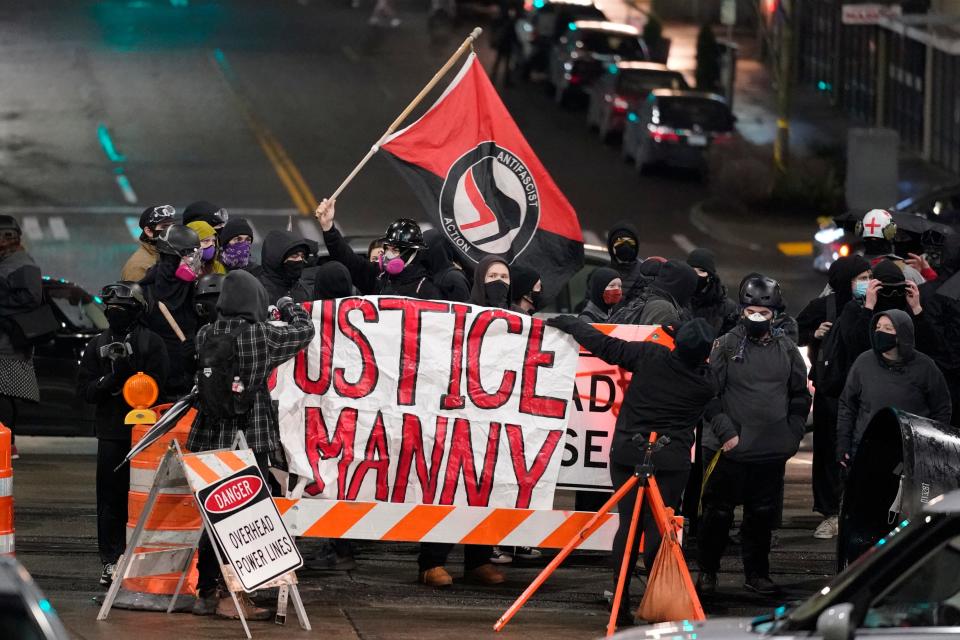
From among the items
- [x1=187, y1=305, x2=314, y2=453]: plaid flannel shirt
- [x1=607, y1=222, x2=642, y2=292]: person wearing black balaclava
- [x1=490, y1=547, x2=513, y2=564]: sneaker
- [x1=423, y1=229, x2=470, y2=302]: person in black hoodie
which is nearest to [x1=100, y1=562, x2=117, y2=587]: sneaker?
[x1=187, y1=305, x2=314, y2=453]: plaid flannel shirt

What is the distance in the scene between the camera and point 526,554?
12.9 m

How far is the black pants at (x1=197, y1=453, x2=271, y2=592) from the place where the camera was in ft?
34.6

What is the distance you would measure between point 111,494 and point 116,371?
781 mm

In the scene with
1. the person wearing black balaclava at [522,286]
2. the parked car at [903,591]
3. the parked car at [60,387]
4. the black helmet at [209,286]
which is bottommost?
the parked car at [60,387]

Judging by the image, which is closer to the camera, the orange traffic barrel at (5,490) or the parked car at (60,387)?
the orange traffic barrel at (5,490)

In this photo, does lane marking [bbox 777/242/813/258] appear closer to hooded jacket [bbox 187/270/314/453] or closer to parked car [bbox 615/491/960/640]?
hooded jacket [bbox 187/270/314/453]

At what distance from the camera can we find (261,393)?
10.7 metres

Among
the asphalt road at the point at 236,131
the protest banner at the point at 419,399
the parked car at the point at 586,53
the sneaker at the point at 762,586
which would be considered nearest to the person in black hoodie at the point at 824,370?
the sneaker at the point at 762,586

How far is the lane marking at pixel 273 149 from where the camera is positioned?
33.1m

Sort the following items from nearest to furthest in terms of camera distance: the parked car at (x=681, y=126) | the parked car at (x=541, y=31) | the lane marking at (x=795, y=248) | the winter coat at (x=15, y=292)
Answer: the winter coat at (x=15, y=292), the lane marking at (x=795, y=248), the parked car at (x=681, y=126), the parked car at (x=541, y=31)

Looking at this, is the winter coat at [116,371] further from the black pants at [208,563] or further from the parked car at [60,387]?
the parked car at [60,387]

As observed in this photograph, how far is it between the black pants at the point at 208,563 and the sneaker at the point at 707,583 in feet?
9.36

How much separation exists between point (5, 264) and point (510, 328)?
437 centimetres

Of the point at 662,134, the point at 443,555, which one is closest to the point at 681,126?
the point at 662,134
